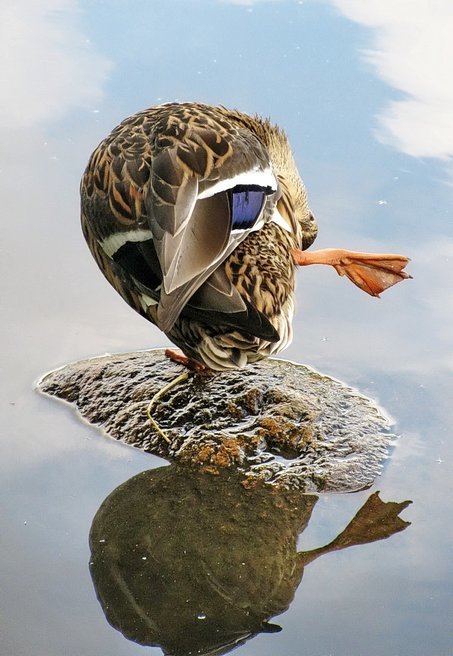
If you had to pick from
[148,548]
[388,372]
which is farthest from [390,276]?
[148,548]

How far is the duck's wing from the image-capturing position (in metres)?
3.22

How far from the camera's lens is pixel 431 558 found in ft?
11.3

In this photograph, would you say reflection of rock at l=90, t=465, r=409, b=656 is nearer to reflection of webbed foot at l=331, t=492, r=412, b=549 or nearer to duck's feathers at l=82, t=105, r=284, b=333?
reflection of webbed foot at l=331, t=492, r=412, b=549

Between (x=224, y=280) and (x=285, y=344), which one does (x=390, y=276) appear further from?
(x=224, y=280)

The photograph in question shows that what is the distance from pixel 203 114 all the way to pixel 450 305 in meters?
1.43

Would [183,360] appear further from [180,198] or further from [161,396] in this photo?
[180,198]

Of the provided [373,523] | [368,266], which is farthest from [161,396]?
[373,523]

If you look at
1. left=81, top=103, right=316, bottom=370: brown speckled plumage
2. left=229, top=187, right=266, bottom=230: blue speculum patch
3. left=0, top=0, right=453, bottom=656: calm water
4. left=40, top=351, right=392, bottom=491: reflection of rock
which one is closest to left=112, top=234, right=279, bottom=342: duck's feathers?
left=81, top=103, right=316, bottom=370: brown speckled plumage

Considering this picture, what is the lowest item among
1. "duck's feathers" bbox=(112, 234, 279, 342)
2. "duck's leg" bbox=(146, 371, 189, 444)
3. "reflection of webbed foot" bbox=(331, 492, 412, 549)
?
"duck's leg" bbox=(146, 371, 189, 444)

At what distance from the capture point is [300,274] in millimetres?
4953

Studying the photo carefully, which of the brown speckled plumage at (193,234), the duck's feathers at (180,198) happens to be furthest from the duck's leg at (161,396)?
the duck's feathers at (180,198)

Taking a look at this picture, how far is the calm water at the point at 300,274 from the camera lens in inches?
126

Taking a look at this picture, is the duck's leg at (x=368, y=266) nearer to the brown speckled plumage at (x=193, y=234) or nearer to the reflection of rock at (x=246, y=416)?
the brown speckled plumage at (x=193, y=234)

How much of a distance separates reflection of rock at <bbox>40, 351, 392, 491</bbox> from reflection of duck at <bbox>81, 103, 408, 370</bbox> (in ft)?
0.77
